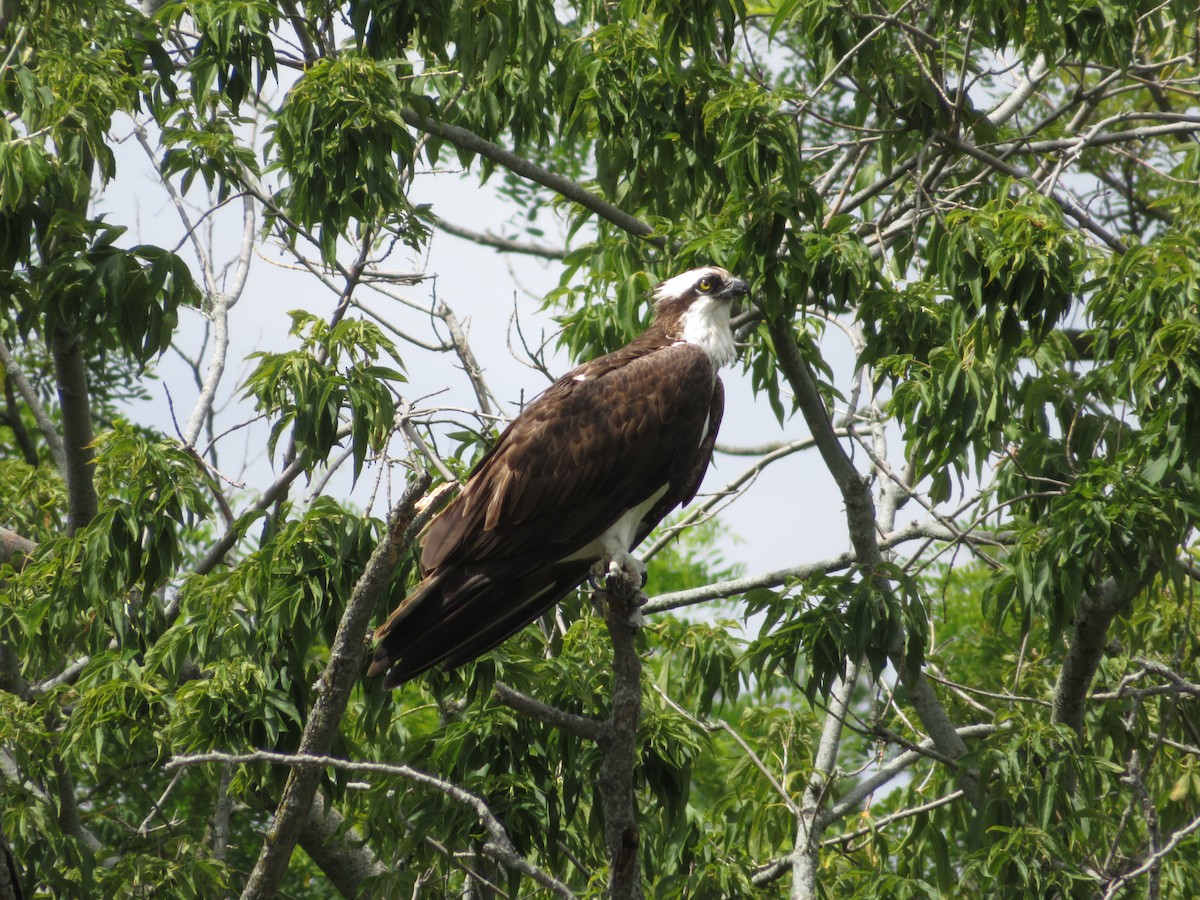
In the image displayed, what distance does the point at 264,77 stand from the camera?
221 inches

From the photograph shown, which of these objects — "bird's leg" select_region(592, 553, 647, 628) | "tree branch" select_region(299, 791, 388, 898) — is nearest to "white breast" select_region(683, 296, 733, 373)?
"bird's leg" select_region(592, 553, 647, 628)

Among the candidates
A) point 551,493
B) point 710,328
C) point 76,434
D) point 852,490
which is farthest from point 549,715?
point 76,434

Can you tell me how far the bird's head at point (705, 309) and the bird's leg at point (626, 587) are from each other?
1082 mm

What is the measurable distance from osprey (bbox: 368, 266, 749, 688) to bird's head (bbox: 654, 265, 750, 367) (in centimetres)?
1

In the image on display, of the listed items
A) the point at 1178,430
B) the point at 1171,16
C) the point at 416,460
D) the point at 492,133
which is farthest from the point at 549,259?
the point at 1178,430

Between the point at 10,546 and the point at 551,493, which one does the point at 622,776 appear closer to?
the point at 551,493

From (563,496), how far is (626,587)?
16.6 inches

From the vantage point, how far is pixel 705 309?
5.56 metres

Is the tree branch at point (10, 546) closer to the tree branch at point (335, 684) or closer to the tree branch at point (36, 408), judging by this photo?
the tree branch at point (36, 408)

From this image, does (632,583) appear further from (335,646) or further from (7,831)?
(7,831)

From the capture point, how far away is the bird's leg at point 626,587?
455 centimetres

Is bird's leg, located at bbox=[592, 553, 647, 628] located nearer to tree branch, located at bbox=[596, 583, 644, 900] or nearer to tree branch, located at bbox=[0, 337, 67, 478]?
tree branch, located at bbox=[596, 583, 644, 900]

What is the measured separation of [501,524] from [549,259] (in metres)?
8.68

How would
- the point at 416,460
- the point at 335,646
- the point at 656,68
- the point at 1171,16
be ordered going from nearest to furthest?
the point at 335,646
the point at 416,460
the point at 656,68
the point at 1171,16
